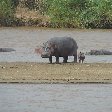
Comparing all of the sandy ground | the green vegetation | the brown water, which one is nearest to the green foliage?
the green vegetation

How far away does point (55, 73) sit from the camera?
46.2 feet

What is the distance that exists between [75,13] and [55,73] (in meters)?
26.2

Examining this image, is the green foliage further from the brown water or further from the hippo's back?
the hippo's back

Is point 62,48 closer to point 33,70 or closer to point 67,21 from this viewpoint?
point 33,70

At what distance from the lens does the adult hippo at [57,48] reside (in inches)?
650

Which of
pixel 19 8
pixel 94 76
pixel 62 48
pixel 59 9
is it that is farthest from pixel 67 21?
pixel 94 76

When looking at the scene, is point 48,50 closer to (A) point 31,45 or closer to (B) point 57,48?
(B) point 57,48

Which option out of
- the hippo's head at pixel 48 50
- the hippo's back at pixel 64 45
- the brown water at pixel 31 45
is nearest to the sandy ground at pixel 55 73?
the hippo's head at pixel 48 50

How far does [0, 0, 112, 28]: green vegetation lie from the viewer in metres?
38.8

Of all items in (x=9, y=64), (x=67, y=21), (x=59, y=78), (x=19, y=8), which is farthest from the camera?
(x=19, y=8)
